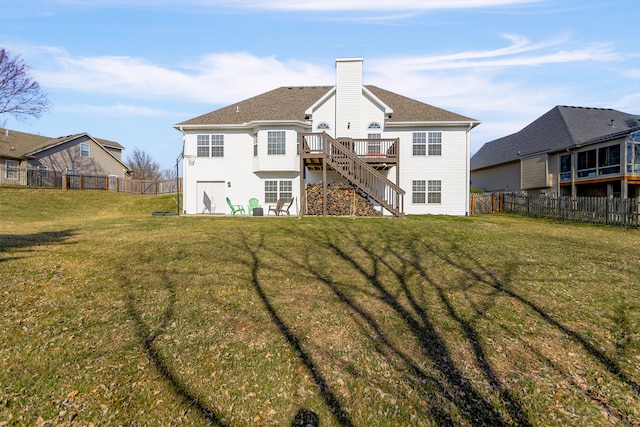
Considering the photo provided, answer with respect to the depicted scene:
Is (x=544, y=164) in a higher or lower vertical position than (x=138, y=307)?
higher

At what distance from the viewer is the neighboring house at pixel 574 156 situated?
2155cm

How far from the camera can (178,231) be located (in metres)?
11.8

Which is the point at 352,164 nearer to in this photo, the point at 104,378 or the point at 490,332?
the point at 490,332

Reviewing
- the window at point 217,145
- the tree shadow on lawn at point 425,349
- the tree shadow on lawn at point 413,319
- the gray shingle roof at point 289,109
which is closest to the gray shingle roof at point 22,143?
the gray shingle roof at point 289,109

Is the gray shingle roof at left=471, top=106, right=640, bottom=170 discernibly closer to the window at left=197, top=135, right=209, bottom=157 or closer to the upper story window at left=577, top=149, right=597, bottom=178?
the upper story window at left=577, top=149, right=597, bottom=178

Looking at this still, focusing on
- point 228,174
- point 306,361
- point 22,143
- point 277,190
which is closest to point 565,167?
point 277,190

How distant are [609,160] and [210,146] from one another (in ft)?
83.0

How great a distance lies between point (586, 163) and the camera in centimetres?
2402

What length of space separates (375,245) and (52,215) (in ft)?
67.7

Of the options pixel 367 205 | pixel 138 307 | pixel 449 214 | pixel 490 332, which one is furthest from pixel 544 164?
pixel 138 307

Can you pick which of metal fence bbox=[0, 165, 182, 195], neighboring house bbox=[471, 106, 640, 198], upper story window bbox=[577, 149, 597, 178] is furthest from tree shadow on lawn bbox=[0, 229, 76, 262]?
upper story window bbox=[577, 149, 597, 178]

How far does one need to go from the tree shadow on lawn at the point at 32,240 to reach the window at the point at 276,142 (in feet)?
33.8

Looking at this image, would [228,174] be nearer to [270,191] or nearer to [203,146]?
[203,146]

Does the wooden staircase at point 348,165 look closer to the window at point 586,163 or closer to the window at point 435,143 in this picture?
the window at point 435,143
